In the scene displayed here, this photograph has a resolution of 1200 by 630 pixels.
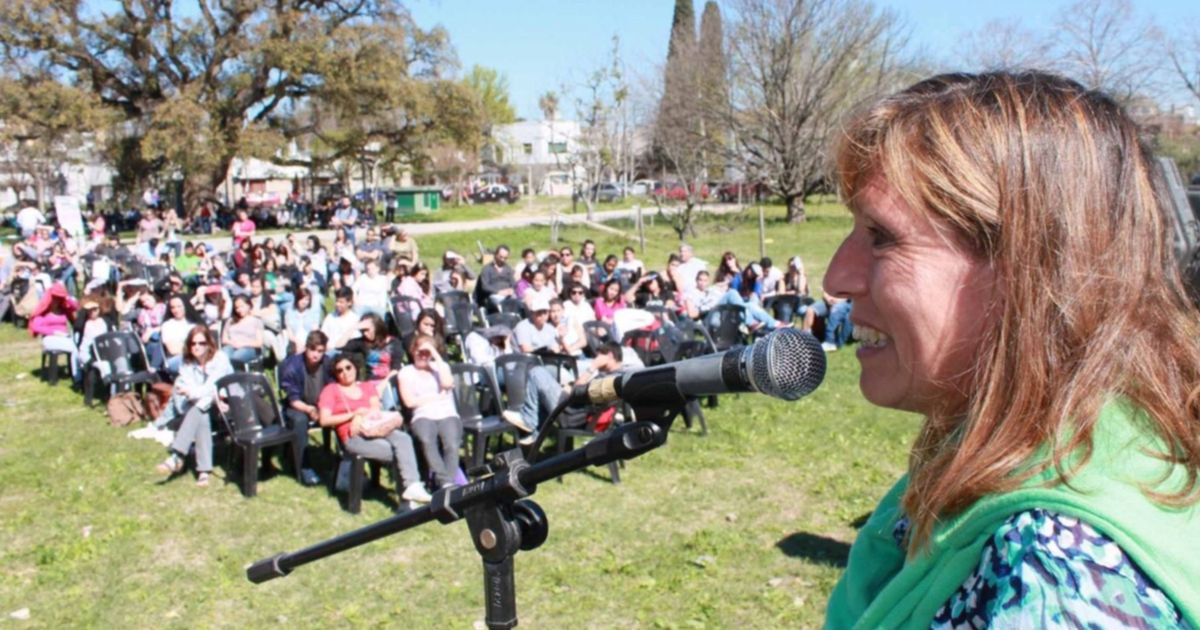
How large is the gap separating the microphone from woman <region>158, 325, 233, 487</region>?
7302 millimetres

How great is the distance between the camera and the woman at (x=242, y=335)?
34.9 ft

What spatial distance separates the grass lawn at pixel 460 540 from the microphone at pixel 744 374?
4.15m

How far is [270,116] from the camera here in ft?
119

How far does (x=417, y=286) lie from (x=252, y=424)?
19.4ft

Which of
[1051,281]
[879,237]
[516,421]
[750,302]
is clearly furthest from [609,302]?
[1051,281]

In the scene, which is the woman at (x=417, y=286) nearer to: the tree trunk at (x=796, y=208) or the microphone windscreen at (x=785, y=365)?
the microphone windscreen at (x=785, y=365)

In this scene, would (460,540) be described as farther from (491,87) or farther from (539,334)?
(491,87)

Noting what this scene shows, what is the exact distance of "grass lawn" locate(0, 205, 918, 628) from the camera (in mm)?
5629

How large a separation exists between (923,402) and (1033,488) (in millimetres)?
224

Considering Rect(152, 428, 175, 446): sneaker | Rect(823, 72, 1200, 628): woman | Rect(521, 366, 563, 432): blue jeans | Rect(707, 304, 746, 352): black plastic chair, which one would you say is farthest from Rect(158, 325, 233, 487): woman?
Rect(823, 72, 1200, 628): woman

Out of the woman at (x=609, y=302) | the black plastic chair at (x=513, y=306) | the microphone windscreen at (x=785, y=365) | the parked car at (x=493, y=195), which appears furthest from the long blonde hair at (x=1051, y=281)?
the parked car at (x=493, y=195)

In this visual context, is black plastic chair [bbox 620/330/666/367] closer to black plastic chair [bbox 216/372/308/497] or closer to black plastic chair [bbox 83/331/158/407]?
black plastic chair [bbox 216/372/308/497]

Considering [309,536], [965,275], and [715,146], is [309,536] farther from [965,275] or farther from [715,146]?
[715,146]

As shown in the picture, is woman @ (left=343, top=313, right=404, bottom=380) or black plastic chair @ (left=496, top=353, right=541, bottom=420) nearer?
black plastic chair @ (left=496, top=353, right=541, bottom=420)
